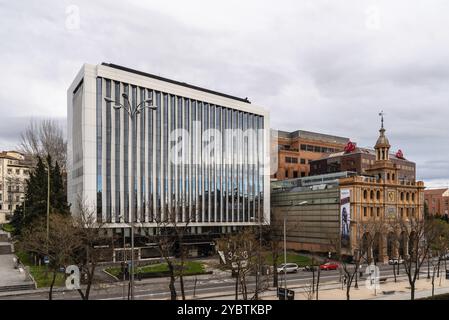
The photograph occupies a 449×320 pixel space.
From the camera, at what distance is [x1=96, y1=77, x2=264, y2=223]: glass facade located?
58.8 metres

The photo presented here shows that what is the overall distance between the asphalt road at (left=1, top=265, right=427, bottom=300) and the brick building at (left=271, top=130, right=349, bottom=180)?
1997 inches

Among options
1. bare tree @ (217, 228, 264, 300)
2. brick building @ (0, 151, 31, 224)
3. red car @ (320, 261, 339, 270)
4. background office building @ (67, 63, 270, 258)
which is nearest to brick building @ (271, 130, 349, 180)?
background office building @ (67, 63, 270, 258)

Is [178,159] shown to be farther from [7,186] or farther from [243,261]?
[7,186]

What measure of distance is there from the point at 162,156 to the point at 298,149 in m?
54.2

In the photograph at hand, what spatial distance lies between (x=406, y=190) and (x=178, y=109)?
4717 centimetres

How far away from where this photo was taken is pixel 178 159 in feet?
218

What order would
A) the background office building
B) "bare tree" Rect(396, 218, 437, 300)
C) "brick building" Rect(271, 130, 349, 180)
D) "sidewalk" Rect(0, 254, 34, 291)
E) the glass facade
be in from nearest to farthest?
"bare tree" Rect(396, 218, 437, 300)
"sidewalk" Rect(0, 254, 34, 291)
the background office building
the glass facade
"brick building" Rect(271, 130, 349, 180)

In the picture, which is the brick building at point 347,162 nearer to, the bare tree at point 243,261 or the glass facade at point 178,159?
the glass facade at point 178,159

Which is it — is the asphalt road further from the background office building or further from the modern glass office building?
the modern glass office building

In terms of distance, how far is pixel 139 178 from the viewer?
61.4 m

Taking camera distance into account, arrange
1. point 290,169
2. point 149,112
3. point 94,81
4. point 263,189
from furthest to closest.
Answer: point 290,169
point 263,189
point 149,112
point 94,81

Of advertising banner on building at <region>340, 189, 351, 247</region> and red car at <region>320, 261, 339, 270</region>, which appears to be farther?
advertising banner on building at <region>340, 189, 351, 247</region>
